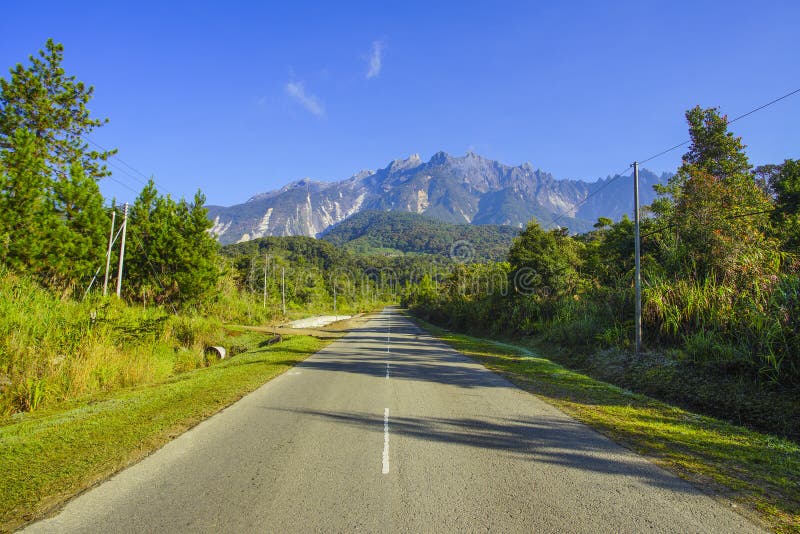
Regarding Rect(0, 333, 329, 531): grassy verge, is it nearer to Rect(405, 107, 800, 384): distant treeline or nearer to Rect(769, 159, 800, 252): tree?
Rect(405, 107, 800, 384): distant treeline

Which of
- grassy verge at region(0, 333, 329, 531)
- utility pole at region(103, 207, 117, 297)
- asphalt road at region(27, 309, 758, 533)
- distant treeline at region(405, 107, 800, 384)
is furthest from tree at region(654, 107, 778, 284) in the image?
utility pole at region(103, 207, 117, 297)

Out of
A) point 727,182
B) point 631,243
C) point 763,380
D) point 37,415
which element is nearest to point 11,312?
point 37,415

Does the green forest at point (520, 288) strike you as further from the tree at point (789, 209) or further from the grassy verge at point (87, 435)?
the grassy verge at point (87, 435)

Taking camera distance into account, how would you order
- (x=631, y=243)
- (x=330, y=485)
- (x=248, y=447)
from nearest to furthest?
(x=330, y=485) < (x=248, y=447) < (x=631, y=243)

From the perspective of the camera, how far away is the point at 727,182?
87.3 ft

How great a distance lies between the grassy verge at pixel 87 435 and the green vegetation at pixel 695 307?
33.8ft

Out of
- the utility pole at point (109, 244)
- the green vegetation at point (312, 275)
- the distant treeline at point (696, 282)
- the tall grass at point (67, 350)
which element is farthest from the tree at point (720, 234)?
the green vegetation at point (312, 275)

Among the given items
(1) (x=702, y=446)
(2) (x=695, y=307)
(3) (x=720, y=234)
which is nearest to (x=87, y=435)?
(1) (x=702, y=446)

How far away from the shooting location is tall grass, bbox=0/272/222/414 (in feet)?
30.0

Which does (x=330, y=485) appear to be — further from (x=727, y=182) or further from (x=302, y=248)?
(x=302, y=248)

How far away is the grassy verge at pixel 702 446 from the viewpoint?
4.50 m

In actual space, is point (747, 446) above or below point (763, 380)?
below

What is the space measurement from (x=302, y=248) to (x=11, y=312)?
437 ft

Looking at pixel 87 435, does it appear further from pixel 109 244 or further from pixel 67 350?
pixel 109 244
